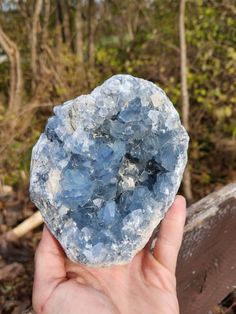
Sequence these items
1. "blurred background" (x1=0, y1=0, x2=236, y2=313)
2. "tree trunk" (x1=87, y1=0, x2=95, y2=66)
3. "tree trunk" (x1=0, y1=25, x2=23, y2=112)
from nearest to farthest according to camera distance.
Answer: "blurred background" (x1=0, y1=0, x2=236, y2=313) < "tree trunk" (x1=0, y1=25, x2=23, y2=112) < "tree trunk" (x1=87, y1=0, x2=95, y2=66)

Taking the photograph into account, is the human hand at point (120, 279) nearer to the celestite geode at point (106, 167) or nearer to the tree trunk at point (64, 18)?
the celestite geode at point (106, 167)

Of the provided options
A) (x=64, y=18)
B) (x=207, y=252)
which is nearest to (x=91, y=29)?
(x=64, y=18)

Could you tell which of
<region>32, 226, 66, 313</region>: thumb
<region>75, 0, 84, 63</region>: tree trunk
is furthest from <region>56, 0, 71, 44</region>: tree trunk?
<region>32, 226, 66, 313</region>: thumb

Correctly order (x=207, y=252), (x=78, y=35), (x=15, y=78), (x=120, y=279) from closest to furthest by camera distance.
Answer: (x=120, y=279), (x=207, y=252), (x=15, y=78), (x=78, y=35)

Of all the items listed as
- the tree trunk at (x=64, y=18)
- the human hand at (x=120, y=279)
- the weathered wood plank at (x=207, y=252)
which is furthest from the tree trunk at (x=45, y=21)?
the human hand at (x=120, y=279)

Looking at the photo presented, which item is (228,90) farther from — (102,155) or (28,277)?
(102,155)

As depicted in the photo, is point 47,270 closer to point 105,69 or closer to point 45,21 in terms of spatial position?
point 105,69

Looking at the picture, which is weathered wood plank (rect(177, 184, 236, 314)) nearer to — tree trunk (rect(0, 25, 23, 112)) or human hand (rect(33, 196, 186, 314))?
human hand (rect(33, 196, 186, 314))

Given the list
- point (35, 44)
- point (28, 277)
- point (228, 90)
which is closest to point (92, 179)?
point (28, 277)
